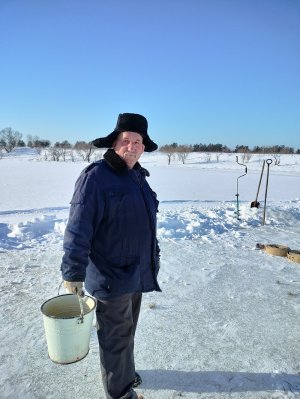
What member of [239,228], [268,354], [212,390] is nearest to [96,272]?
[212,390]

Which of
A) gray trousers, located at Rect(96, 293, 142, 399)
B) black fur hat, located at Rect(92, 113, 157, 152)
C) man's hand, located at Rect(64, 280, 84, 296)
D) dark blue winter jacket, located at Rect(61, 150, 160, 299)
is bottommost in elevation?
gray trousers, located at Rect(96, 293, 142, 399)

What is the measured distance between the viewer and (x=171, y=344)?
3.06 metres

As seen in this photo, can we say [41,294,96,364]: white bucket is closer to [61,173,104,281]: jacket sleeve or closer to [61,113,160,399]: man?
[61,113,160,399]: man

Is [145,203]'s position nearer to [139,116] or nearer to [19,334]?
[139,116]

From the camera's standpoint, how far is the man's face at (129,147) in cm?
229

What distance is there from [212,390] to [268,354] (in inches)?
27.3

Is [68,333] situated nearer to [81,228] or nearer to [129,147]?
[81,228]

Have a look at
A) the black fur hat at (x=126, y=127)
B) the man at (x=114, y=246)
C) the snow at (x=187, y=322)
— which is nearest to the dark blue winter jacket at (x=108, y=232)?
the man at (x=114, y=246)

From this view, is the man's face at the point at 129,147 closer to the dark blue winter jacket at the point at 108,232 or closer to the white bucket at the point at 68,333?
the dark blue winter jacket at the point at 108,232

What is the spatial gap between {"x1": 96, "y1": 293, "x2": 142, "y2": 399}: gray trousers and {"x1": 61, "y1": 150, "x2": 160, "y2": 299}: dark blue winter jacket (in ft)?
0.32

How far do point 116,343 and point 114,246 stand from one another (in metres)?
0.59

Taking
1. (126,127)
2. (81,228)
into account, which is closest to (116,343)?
(81,228)

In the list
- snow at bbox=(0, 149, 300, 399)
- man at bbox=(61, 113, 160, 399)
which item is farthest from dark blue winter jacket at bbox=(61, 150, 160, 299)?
snow at bbox=(0, 149, 300, 399)

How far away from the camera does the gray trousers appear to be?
2168 millimetres
